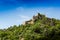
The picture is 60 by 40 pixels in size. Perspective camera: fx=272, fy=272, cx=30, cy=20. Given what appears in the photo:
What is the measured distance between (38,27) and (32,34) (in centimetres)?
155

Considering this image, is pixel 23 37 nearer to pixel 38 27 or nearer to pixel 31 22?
pixel 38 27

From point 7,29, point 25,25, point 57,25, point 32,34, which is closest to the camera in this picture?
point 32,34

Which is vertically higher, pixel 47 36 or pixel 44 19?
pixel 44 19

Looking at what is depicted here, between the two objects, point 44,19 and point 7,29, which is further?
point 7,29

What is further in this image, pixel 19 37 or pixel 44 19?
pixel 44 19

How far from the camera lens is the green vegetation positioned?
32750 millimetres

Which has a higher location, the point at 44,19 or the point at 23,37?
the point at 44,19

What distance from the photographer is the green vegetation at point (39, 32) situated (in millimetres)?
32750

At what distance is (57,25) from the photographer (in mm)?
34844

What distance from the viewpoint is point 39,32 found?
33.3 meters

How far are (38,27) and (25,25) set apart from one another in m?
4.25

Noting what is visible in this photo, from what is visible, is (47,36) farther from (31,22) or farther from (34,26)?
(31,22)

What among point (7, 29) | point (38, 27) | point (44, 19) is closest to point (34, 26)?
point (38, 27)

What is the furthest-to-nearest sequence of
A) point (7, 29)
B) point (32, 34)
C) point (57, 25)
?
1. point (7, 29)
2. point (57, 25)
3. point (32, 34)
